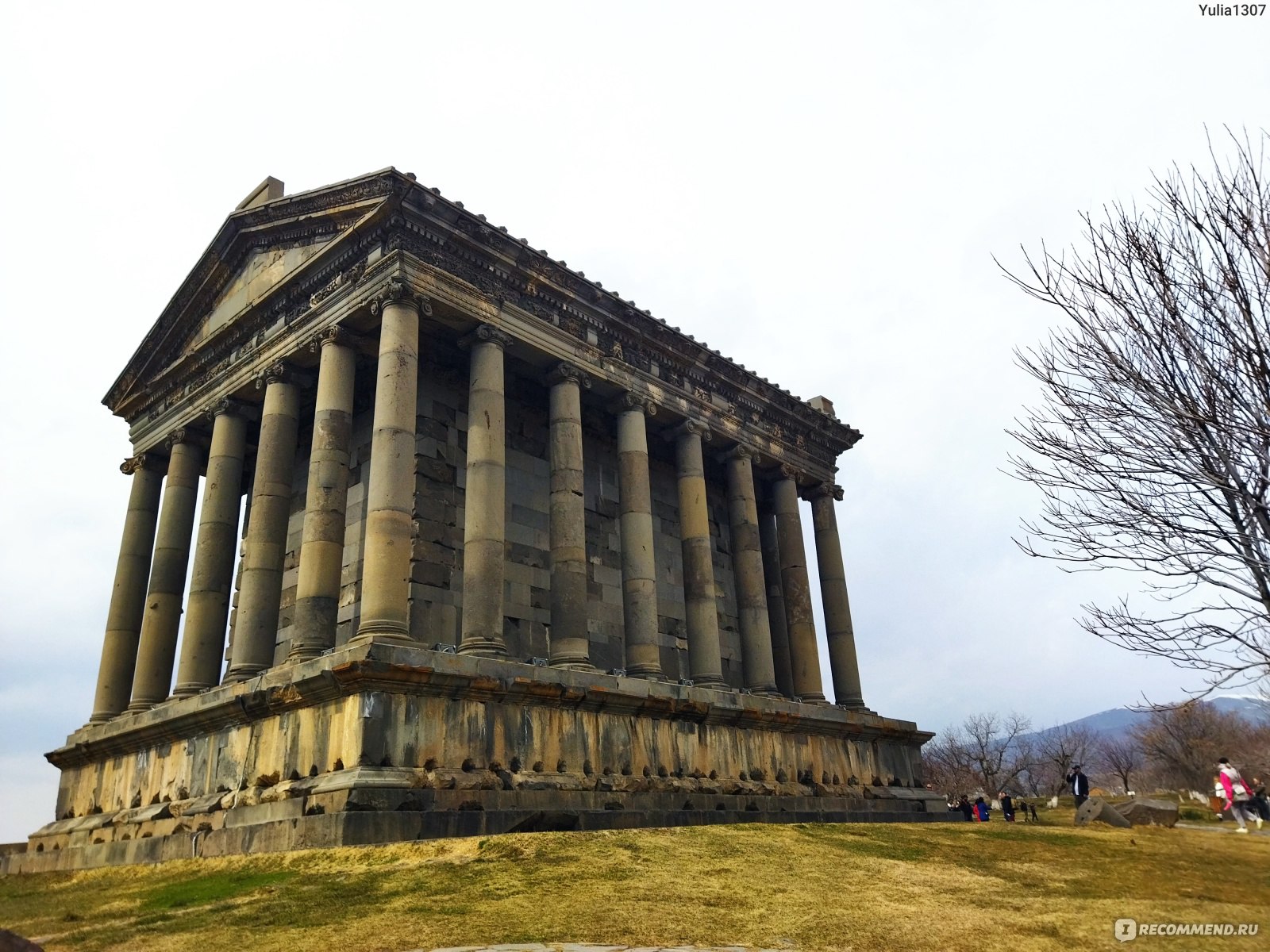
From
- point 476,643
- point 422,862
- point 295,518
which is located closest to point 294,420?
point 295,518

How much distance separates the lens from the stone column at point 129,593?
23.3 meters

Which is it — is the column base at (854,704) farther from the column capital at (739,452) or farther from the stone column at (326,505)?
the stone column at (326,505)

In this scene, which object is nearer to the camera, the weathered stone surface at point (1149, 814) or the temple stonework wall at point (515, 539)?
the temple stonework wall at point (515, 539)

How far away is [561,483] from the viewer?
69.0 feet

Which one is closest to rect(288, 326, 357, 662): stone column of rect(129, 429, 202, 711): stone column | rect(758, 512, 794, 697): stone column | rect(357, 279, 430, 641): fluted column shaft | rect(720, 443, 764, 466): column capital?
rect(357, 279, 430, 641): fluted column shaft

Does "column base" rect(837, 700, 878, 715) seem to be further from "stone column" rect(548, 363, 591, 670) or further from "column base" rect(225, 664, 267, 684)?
"column base" rect(225, 664, 267, 684)

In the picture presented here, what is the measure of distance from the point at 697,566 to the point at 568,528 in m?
4.85

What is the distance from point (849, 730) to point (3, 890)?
18.7 meters

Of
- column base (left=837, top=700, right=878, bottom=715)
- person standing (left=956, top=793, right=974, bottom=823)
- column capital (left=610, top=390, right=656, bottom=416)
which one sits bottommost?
person standing (left=956, top=793, right=974, bottom=823)

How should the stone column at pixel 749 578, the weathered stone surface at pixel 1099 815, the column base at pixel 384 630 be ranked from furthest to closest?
the stone column at pixel 749 578
the weathered stone surface at pixel 1099 815
the column base at pixel 384 630

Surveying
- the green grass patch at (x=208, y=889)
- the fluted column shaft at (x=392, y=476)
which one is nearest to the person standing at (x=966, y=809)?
the fluted column shaft at (x=392, y=476)

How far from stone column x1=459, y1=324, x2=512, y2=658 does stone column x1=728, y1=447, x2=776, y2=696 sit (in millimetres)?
9201

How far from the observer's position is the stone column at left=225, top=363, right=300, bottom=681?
19062 millimetres

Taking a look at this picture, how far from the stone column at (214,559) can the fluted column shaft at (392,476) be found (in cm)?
575
